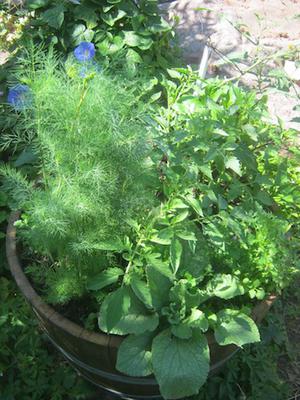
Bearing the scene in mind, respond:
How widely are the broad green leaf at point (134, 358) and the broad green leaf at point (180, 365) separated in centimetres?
4

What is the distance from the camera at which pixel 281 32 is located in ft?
13.0

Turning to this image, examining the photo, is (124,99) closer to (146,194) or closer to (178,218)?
(146,194)

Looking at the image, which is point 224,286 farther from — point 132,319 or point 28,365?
point 28,365

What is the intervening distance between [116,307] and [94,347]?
23cm

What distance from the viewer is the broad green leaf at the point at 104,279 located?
1458 millimetres

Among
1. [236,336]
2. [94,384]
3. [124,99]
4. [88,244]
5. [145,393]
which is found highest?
[124,99]

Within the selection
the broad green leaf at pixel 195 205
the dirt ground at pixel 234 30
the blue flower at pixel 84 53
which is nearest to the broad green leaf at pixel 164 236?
the broad green leaf at pixel 195 205

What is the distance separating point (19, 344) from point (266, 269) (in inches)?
46.1

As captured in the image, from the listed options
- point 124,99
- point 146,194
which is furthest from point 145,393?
point 124,99

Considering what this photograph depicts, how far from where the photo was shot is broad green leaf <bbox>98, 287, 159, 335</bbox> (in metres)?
1.42

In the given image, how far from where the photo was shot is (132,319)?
149 centimetres

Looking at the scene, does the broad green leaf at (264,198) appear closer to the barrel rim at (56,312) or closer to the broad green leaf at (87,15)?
the barrel rim at (56,312)

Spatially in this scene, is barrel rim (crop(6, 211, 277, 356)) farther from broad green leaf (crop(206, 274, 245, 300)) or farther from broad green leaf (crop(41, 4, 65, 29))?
broad green leaf (crop(41, 4, 65, 29))

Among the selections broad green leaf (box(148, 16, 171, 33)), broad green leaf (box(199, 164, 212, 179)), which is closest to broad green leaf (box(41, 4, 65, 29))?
broad green leaf (box(148, 16, 171, 33))
